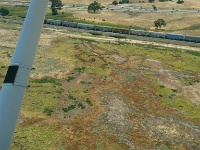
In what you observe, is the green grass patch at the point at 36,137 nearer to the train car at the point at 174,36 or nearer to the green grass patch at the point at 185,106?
the green grass patch at the point at 185,106

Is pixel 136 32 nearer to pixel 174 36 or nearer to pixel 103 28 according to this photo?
pixel 103 28

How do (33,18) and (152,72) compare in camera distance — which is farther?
(152,72)

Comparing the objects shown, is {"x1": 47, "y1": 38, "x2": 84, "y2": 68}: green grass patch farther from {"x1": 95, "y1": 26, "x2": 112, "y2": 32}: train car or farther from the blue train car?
the blue train car

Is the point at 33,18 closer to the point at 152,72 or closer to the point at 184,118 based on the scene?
the point at 184,118

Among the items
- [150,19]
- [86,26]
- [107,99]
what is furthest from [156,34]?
[107,99]

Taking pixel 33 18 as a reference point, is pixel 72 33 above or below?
below

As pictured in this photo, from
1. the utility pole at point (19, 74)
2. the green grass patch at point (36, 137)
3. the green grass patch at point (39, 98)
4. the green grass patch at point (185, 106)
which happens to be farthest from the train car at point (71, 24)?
the utility pole at point (19, 74)

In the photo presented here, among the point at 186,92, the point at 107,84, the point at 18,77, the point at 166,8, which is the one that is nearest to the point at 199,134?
the point at 186,92
